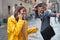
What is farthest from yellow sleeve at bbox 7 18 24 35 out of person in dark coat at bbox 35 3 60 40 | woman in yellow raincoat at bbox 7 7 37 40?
person in dark coat at bbox 35 3 60 40

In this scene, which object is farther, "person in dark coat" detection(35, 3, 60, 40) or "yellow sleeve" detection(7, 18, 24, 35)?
"person in dark coat" detection(35, 3, 60, 40)

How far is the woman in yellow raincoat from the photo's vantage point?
525cm

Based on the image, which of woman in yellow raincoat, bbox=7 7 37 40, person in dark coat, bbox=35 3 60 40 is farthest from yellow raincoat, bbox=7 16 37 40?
person in dark coat, bbox=35 3 60 40

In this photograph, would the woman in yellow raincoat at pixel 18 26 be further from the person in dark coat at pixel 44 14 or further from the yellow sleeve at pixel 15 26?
the person in dark coat at pixel 44 14

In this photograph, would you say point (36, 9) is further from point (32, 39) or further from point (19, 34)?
point (32, 39)

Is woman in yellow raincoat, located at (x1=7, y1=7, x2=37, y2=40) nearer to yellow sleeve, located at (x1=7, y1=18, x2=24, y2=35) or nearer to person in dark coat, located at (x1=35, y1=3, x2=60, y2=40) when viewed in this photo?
yellow sleeve, located at (x1=7, y1=18, x2=24, y2=35)

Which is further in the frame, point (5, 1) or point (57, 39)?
point (5, 1)

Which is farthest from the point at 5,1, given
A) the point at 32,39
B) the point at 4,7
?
the point at 32,39

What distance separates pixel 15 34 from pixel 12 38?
10cm

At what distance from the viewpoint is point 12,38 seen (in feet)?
17.6

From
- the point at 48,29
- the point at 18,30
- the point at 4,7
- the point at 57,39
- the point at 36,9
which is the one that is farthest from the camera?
the point at 4,7

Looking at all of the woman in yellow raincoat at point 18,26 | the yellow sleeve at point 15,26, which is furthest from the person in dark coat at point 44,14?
the yellow sleeve at point 15,26

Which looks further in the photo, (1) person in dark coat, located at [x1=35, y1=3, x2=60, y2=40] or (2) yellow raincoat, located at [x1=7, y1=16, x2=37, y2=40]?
(1) person in dark coat, located at [x1=35, y1=3, x2=60, y2=40]

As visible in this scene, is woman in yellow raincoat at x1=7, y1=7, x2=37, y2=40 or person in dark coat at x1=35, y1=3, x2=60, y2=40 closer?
woman in yellow raincoat at x1=7, y1=7, x2=37, y2=40
